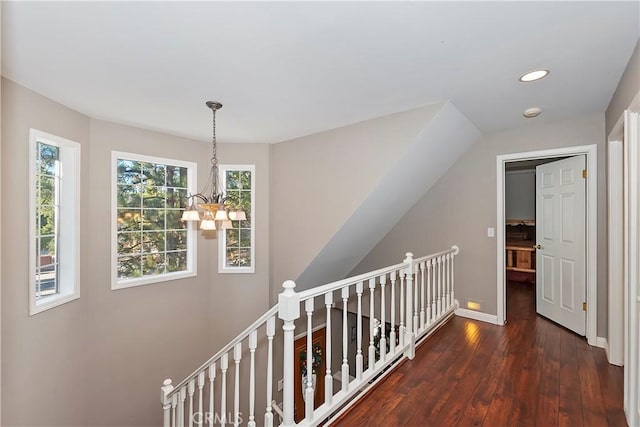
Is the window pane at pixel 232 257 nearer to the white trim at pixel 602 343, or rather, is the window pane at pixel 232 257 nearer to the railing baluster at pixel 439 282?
the railing baluster at pixel 439 282

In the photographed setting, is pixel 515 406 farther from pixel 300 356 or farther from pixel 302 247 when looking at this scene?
pixel 300 356

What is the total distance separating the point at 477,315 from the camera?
3.81 meters

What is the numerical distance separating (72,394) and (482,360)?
4.05 meters

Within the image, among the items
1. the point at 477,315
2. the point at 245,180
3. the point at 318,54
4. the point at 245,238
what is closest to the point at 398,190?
the point at 477,315

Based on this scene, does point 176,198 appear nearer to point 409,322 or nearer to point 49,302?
point 49,302

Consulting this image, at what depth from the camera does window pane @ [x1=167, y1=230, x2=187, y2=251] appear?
4102 mm

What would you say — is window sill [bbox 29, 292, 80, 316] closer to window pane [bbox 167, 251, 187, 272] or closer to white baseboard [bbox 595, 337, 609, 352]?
window pane [bbox 167, 251, 187, 272]

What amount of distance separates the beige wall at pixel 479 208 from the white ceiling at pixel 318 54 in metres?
0.37

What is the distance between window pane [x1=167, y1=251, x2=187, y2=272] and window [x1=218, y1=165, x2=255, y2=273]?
48cm

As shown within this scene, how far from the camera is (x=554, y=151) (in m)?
3.32

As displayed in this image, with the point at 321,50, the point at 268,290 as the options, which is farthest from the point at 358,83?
the point at 268,290

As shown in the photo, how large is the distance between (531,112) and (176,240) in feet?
14.9

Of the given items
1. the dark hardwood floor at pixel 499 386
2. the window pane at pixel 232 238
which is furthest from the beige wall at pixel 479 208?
the window pane at pixel 232 238

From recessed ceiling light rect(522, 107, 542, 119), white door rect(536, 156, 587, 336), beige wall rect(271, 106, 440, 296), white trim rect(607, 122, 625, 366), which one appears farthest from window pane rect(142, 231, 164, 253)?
white door rect(536, 156, 587, 336)
